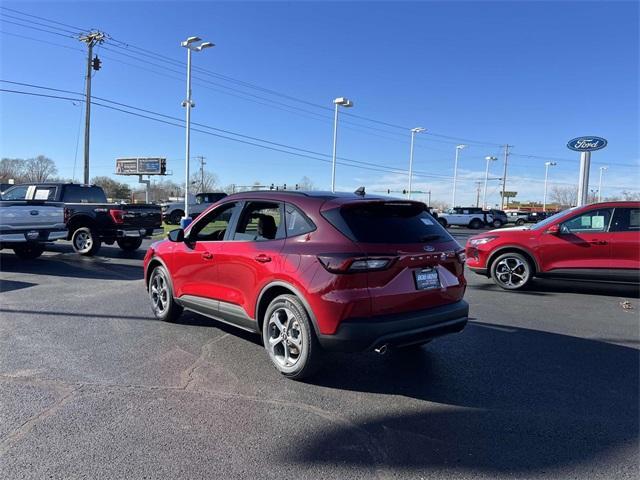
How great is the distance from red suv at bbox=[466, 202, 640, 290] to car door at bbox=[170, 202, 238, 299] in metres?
5.71

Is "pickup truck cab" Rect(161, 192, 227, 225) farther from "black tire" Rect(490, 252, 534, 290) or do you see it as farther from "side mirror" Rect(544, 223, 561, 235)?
"side mirror" Rect(544, 223, 561, 235)

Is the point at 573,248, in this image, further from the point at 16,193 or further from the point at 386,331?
the point at 16,193

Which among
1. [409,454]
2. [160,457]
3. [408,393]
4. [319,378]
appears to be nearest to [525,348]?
[408,393]

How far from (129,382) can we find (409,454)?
8.02ft

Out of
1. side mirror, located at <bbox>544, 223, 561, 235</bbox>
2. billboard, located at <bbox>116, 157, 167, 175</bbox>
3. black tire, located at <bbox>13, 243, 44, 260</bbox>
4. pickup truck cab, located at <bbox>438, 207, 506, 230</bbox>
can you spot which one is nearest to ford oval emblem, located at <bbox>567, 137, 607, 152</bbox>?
side mirror, located at <bbox>544, 223, 561, 235</bbox>

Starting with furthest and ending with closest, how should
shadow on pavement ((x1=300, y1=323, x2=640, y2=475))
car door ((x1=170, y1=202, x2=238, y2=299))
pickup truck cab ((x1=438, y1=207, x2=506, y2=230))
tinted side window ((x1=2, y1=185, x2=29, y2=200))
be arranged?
pickup truck cab ((x1=438, y1=207, x2=506, y2=230)) < tinted side window ((x1=2, y1=185, x2=29, y2=200)) < car door ((x1=170, y1=202, x2=238, y2=299)) < shadow on pavement ((x1=300, y1=323, x2=640, y2=475))

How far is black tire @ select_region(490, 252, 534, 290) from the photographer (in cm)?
867

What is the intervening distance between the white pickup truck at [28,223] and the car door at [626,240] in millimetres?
11644

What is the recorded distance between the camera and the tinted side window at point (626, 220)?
26.3ft

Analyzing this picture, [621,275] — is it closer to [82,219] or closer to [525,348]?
[525,348]

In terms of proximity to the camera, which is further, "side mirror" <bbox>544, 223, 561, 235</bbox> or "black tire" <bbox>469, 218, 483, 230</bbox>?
"black tire" <bbox>469, 218, 483, 230</bbox>

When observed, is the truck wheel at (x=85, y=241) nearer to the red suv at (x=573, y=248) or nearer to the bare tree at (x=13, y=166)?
the red suv at (x=573, y=248)

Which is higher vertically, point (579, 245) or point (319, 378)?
point (579, 245)

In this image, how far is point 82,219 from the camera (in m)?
12.5
